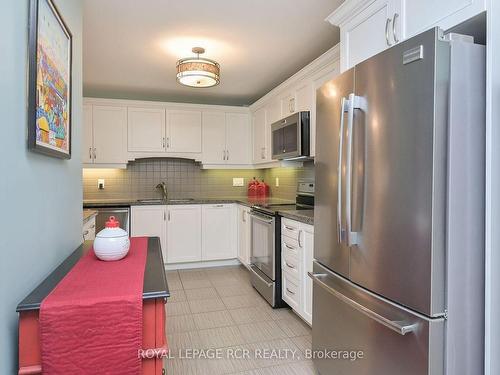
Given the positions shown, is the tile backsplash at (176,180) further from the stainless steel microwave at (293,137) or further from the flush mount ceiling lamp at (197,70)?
the flush mount ceiling lamp at (197,70)

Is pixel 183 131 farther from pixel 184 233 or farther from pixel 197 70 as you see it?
pixel 197 70

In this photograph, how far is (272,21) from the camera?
2523 mm

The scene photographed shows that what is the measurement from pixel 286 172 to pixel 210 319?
2162 mm

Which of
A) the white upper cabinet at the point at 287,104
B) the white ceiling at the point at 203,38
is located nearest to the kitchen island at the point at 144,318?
the white ceiling at the point at 203,38

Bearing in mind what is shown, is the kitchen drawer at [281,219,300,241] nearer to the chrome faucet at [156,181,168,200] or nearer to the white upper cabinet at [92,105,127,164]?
the chrome faucet at [156,181,168,200]

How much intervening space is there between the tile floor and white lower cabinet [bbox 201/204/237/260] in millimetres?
695

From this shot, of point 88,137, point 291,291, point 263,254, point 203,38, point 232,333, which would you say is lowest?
point 232,333

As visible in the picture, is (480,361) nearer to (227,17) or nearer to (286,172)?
(227,17)

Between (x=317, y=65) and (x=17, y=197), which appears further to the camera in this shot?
(x=317, y=65)

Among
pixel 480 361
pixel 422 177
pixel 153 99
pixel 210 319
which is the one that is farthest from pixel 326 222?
pixel 153 99

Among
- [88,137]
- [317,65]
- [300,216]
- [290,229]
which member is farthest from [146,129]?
[300,216]

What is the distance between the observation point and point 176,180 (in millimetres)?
4734

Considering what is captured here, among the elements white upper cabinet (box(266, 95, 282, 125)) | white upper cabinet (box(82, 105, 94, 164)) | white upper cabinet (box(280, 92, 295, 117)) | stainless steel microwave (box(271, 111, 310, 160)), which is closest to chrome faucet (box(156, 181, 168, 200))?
white upper cabinet (box(82, 105, 94, 164))

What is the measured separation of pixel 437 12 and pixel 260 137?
10.0 feet
